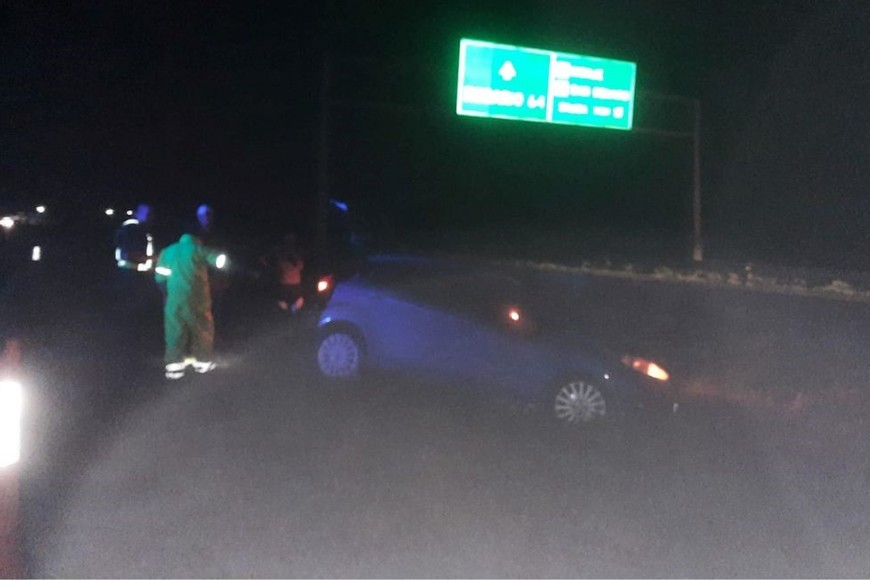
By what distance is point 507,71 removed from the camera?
22.2 meters

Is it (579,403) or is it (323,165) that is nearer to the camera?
(579,403)

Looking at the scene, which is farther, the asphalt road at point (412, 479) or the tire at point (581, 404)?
the tire at point (581, 404)

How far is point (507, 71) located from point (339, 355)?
1068 centimetres

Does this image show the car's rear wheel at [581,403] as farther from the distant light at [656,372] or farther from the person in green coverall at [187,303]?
the person in green coverall at [187,303]

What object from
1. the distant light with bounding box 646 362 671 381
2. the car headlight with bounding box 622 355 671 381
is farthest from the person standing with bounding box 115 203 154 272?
the distant light with bounding box 646 362 671 381

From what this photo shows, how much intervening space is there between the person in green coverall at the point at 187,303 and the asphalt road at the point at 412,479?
0.87 feet

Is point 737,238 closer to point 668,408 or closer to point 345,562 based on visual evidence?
point 668,408

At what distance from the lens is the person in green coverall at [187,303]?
12047 mm

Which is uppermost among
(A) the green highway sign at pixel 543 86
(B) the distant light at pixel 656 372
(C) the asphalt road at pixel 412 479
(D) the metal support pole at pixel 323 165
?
(A) the green highway sign at pixel 543 86

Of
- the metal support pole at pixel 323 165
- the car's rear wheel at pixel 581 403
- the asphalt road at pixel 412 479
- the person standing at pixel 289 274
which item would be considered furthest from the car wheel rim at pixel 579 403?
the metal support pole at pixel 323 165

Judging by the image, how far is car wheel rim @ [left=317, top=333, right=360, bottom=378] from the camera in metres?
12.9

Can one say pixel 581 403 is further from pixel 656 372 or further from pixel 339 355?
pixel 339 355

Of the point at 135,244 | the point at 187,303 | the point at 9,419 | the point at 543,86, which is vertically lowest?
the point at 187,303

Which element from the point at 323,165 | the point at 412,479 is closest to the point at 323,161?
the point at 323,165
